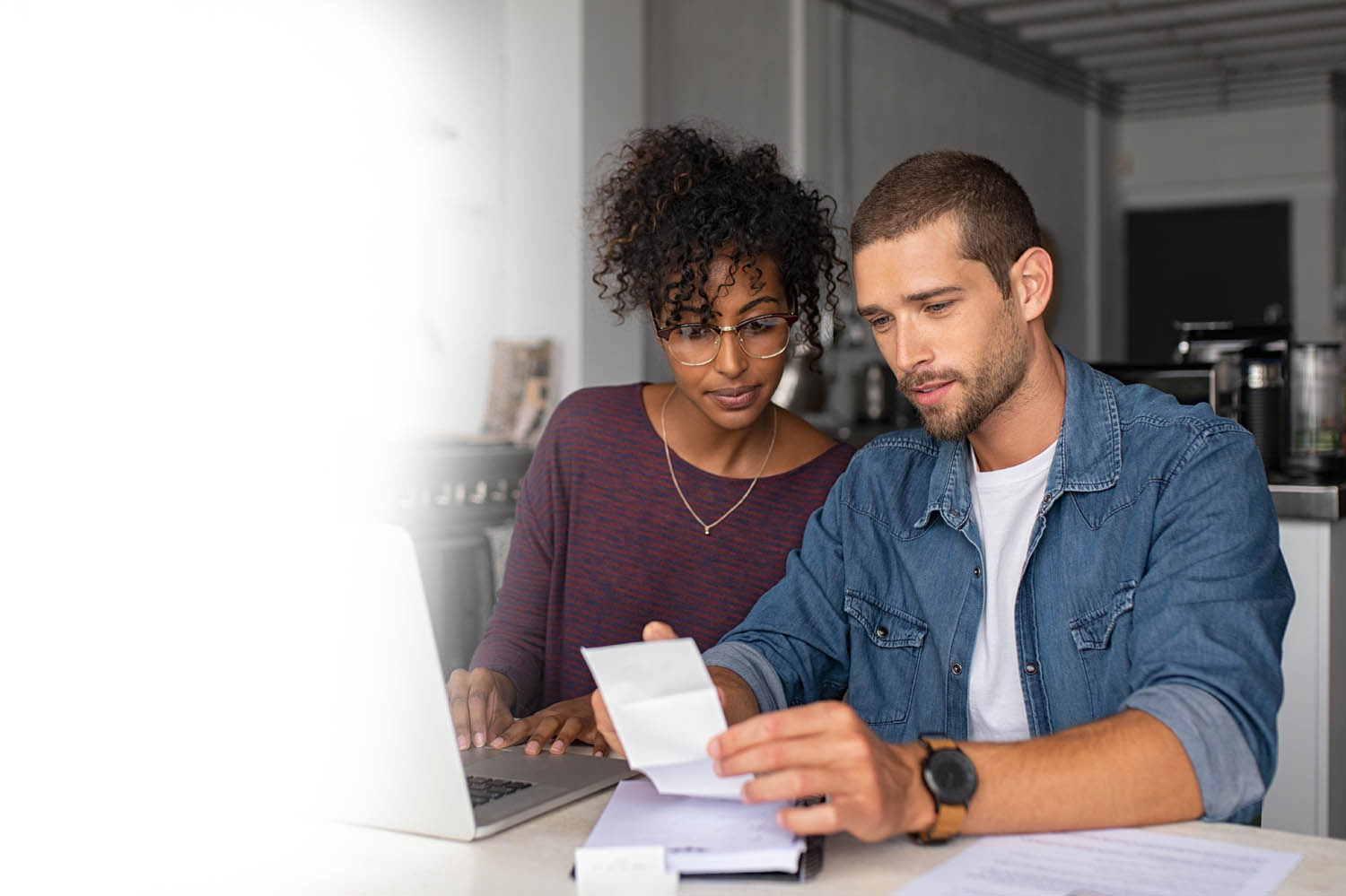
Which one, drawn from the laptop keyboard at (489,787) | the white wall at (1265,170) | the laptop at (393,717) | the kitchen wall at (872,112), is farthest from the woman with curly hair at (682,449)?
the white wall at (1265,170)

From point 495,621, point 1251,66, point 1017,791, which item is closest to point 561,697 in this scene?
point 495,621

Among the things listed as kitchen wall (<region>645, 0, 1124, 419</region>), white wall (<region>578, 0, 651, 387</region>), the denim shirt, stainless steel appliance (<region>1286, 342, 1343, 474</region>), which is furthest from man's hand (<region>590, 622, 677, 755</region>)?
kitchen wall (<region>645, 0, 1124, 419</region>)

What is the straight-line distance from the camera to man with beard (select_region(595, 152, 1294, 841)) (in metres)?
1.12

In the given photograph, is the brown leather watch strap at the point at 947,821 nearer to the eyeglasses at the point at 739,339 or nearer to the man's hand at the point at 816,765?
the man's hand at the point at 816,765

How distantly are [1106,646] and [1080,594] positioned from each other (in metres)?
0.06

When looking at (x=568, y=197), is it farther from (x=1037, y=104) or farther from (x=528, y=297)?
(x=1037, y=104)

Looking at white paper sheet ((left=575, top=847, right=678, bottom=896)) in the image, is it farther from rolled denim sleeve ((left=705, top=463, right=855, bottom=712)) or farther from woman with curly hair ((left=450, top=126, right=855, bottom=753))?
woman with curly hair ((left=450, top=126, right=855, bottom=753))

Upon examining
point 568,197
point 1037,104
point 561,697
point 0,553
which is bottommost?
point 561,697

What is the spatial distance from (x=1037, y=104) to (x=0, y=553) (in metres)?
6.61

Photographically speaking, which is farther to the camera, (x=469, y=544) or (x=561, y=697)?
(x=469, y=544)

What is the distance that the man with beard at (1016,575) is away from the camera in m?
1.12

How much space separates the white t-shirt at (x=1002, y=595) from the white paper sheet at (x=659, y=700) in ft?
1.91

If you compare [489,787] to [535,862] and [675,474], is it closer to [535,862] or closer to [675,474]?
[535,862]

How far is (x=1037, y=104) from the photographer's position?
773 cm
